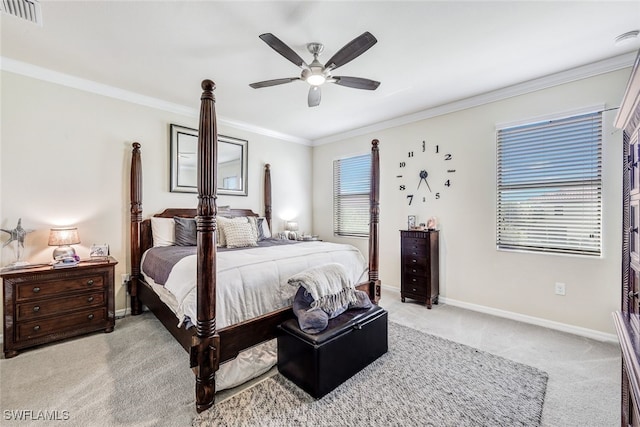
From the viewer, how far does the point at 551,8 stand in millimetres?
1950

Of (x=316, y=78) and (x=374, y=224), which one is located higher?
(x=316, y=78)

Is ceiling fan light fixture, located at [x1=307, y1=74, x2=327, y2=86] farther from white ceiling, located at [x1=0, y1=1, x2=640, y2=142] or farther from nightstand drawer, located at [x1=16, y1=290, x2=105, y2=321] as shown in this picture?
nightstand drawer, located at [x1=16, y1=290, x2=105, y2=321]

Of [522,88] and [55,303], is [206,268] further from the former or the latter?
[522,88]

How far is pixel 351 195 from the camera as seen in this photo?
16.3 feet

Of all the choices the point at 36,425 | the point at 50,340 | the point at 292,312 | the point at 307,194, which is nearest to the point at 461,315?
the point at 292,312

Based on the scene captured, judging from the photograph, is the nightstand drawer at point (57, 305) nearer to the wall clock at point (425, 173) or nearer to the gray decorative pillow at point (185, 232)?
the gray decorative pillow at point (185, 232)

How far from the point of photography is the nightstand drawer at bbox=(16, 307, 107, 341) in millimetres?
2398

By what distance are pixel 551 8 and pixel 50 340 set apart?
4.88m

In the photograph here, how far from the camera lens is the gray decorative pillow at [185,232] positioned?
3.37 m

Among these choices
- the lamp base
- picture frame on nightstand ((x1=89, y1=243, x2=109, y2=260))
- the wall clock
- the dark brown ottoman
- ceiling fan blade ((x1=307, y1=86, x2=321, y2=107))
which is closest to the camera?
the dark brown ottoman

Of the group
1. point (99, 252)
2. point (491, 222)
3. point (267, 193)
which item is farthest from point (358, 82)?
point (99, 252)

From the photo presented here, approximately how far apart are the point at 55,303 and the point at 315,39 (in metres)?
3.30

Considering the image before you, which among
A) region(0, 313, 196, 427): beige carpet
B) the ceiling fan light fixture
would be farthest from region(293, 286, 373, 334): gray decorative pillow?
the ceiling fan light fixture

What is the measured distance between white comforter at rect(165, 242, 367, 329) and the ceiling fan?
60.9 inches
